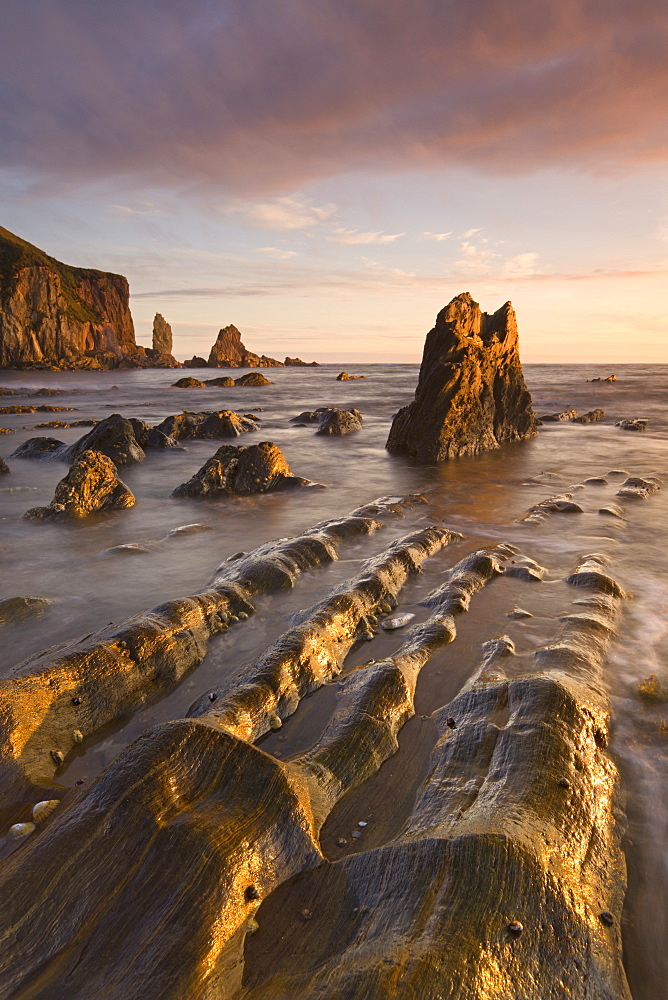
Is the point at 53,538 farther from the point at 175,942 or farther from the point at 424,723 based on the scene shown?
the point at 175,942

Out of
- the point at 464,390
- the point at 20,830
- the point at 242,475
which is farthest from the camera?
the point at 464,390

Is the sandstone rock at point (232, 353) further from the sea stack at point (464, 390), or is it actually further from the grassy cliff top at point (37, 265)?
the sea stack at point (464, 390)

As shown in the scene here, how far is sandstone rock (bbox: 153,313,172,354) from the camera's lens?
453ft

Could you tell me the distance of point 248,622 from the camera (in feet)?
15.8

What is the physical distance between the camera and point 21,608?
4980 millimetres

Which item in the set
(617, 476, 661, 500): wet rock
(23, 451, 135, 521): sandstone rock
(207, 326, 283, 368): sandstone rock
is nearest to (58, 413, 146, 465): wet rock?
(23, 451, 135, 521): sandstone rock

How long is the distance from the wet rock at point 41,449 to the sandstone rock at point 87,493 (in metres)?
5.61

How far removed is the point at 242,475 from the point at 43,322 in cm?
9526

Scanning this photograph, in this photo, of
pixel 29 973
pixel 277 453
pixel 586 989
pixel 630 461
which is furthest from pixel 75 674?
pixel 630 461

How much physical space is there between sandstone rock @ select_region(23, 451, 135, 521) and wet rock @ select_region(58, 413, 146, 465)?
4.05 m

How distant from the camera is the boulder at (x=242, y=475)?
33.7 feet

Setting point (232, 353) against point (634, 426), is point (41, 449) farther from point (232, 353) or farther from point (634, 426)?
point (232, 353)

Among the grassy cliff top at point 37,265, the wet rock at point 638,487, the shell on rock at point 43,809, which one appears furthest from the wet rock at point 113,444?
the grassy cliff top at point 37,265

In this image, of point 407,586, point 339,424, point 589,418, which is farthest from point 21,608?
point 589,418
